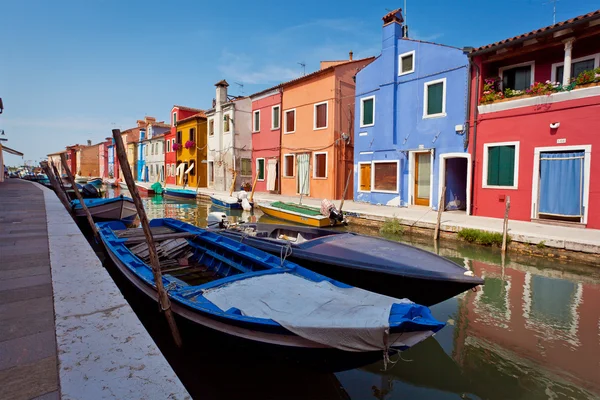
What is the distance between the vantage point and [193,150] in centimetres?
3064

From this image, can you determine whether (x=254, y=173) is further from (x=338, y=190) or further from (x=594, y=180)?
(x=594, y=180)

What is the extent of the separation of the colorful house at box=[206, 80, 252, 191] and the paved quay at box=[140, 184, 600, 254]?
13.1 meters

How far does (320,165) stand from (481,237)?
1064 centimetres

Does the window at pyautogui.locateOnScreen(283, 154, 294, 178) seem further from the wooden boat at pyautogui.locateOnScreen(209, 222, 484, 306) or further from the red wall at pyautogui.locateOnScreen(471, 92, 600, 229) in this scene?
the wooden boat at pyautogui.locateOnScreen(209, 222, 484, 306)

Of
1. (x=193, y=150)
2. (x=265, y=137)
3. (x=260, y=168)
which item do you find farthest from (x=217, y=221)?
(x=193, y=150)

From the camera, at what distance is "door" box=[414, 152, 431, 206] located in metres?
14.2

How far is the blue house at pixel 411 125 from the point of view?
13.0 m

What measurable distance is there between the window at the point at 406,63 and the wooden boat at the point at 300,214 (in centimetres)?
675

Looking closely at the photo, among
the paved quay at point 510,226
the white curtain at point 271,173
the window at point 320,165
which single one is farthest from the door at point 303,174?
the paved quay at point 510,226

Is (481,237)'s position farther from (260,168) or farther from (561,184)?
(260,168)

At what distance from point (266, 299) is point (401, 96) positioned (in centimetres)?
1352

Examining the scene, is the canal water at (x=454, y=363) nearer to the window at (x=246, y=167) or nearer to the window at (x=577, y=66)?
the window at (x=577, y=66)

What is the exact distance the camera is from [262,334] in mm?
2814

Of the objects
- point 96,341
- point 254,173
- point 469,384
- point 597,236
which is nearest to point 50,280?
point 96,341
